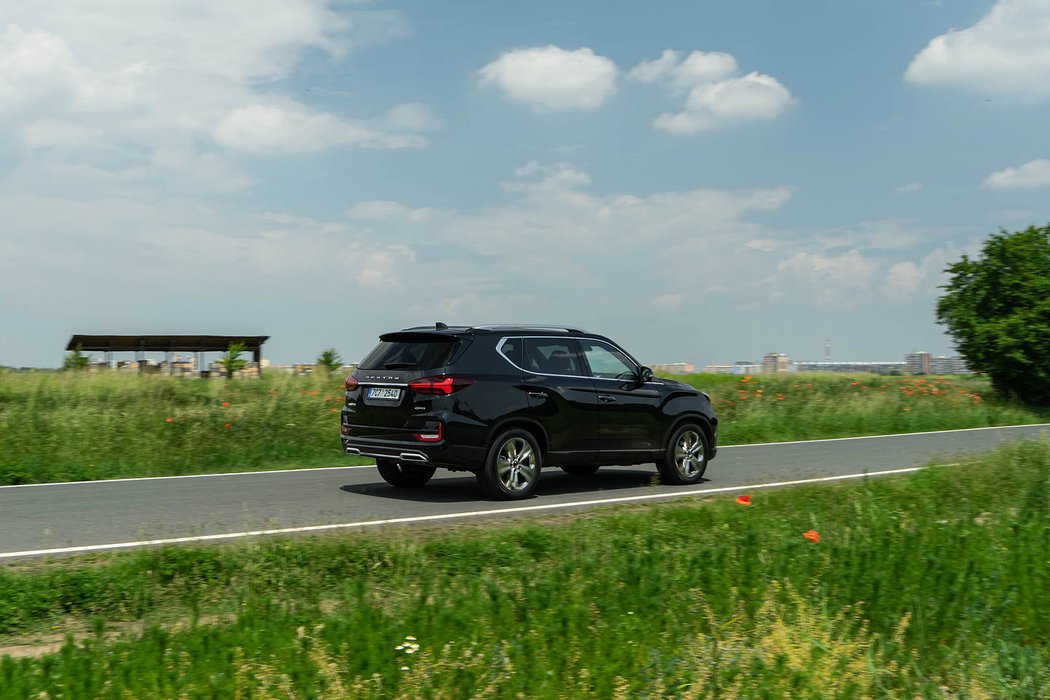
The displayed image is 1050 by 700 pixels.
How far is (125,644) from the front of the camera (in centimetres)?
495

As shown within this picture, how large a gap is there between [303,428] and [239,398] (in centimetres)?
325

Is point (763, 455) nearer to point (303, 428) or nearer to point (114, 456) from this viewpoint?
point (303, 428)

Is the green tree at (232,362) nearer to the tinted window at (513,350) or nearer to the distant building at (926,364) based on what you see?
the tinted window at (513,350)

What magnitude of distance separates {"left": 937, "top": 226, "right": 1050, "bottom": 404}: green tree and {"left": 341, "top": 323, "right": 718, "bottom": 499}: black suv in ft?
73.7

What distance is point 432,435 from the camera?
11133 mm

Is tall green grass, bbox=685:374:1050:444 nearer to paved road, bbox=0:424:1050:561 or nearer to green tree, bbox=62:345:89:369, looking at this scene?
paved road, bbox=0:424:1050:561

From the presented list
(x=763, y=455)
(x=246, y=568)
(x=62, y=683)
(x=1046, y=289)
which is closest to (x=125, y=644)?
(x=62, y=683)

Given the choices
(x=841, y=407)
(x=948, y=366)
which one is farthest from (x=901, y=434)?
(x=948, y=366)

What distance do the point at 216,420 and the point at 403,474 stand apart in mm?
5165

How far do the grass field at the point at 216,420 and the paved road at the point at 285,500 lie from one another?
1.21m

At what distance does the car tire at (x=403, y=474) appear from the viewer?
42.7ft

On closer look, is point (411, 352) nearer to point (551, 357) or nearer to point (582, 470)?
point (551, 357)

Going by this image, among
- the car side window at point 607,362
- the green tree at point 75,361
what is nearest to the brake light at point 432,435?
the car side window at point 607,362

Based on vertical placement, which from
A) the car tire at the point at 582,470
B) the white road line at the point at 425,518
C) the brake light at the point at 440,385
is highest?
the brake light at the point at 440,385
